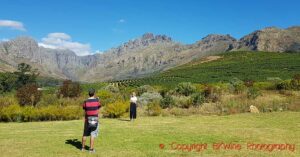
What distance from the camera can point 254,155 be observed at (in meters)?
12.5

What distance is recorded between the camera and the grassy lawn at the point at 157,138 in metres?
13.0

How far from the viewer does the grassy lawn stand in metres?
13.0

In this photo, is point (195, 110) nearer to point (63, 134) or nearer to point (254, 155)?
point (63, 134)

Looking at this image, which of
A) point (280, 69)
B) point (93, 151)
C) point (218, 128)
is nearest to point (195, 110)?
point (218, 128)

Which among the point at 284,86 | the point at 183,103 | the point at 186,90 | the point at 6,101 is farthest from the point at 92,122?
the point at 284,86

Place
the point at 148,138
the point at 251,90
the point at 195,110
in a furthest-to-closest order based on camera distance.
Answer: the point at 251,90 < the point at 195,110 < the point at 148,138

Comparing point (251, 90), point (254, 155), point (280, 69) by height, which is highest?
point (280, 69)

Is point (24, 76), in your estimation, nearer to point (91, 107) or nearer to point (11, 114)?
point (11, 114)

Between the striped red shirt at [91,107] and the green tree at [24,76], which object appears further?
the green tree at [24,76]

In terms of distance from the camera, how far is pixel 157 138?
1538 cm

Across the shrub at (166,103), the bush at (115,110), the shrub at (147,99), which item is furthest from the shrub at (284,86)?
the bush at (115,110)

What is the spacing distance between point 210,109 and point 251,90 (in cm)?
913

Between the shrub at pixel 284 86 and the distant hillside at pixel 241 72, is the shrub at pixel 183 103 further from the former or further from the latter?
the distant hillside at pixel 241 72

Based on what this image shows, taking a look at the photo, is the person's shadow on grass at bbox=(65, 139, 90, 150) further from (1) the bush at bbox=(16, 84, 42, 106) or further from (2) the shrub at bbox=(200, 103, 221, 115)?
(1) the bush at bbox=(16, 84, 42, 106)
